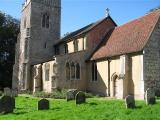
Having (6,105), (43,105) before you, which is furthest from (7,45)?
(43,105)

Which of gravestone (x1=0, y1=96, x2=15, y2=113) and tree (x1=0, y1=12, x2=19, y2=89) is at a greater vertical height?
tree (x1=0, y1=12, x2=19, y2=89)

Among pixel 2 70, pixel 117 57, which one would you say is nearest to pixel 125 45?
pixel 117 57

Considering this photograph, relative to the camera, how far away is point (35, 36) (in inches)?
1748

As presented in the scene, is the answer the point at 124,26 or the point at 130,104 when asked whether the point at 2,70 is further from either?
the point at 130,104

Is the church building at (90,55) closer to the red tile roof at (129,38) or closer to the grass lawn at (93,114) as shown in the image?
the red tile roof at (129,38)

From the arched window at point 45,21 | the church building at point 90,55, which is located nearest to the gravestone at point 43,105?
the church building at point 90,55

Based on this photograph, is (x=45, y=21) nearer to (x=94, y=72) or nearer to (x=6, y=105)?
(x=94, y=72)

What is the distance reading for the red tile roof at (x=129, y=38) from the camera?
28906 mm

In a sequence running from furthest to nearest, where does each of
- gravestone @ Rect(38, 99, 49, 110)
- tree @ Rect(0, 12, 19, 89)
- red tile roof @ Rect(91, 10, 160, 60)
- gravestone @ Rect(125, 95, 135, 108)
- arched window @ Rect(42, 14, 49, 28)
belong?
tree @ Rect(0, 12, 19, 89) < arched window @ Rect(42, 14, 49, 28) < red tile roof @ Rect(91, 10, 160, 60) < gravestone @ Rect(38, 99, 49, 110) < gravestone @ Rect(125, 95, 135, 108)

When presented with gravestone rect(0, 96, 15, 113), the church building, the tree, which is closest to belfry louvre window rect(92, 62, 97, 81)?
the church building

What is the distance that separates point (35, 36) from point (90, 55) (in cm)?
1179

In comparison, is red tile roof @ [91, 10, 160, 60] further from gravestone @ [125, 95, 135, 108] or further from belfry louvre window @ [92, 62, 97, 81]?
gravestone @ [125, 95, 135, 108]

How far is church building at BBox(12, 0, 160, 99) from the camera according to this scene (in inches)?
1110

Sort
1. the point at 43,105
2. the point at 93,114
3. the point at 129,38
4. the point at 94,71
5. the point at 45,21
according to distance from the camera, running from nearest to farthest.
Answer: the point at 93,114 < the point at 43,105 < the point at 129,38 < the point at 94,71 < the point at 45,21
